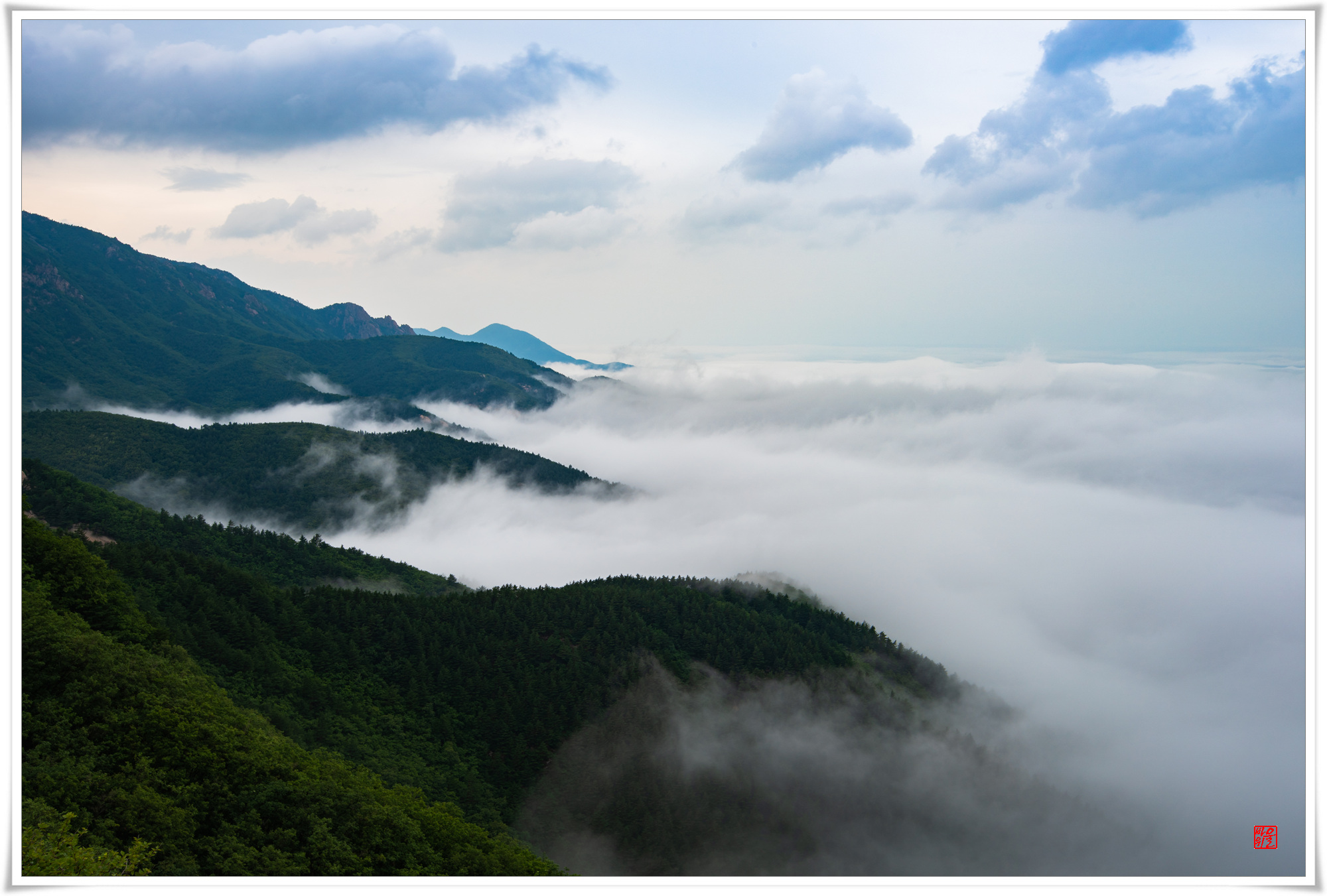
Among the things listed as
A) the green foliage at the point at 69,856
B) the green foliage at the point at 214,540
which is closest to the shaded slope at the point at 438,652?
the green foliage at the point at 214,540

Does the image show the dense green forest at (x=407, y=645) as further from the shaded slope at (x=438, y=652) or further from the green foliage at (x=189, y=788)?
the green foliage at (x=189, y=788)

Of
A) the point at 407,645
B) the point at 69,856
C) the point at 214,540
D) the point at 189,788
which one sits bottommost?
the point at 407,645

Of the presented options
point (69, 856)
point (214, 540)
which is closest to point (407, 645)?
point (214, 540)

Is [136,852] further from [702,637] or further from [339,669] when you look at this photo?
[702,637]

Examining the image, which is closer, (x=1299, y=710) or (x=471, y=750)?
(x=1299, y=710)

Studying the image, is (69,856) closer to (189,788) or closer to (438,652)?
(189,788)

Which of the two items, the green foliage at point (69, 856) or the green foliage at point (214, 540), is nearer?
the green foliage at point (69, 856)
